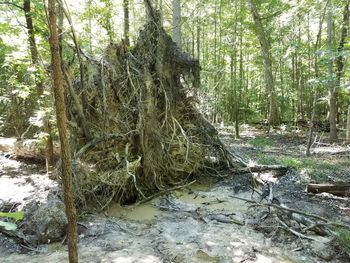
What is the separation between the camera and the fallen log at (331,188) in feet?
21.8

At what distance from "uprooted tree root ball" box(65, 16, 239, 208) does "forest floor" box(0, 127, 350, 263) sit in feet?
1.75

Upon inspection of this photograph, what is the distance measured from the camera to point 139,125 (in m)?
7.16

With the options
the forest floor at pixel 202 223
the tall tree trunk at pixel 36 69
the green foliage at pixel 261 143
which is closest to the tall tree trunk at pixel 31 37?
the tall tree trunk at pixel 36 69

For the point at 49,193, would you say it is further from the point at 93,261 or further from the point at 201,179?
the point at 201,179

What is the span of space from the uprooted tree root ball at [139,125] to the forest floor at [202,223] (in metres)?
0.53

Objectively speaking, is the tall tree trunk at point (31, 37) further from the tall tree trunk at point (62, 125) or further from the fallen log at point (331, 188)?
the fallen log at point (331, 188)

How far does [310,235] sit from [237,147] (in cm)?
680

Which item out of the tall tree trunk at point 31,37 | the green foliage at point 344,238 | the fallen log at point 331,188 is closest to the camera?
the green foliage at point 344,238

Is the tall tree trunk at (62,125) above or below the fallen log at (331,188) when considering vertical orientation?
above

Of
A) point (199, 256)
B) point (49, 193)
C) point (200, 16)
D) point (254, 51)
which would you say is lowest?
point (199, 256)

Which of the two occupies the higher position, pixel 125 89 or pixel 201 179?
pixel 125 89

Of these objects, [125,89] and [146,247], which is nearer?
[146,247]

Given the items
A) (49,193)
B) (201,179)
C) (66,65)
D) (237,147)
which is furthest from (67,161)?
(237,147)

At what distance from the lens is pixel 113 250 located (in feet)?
15.5
